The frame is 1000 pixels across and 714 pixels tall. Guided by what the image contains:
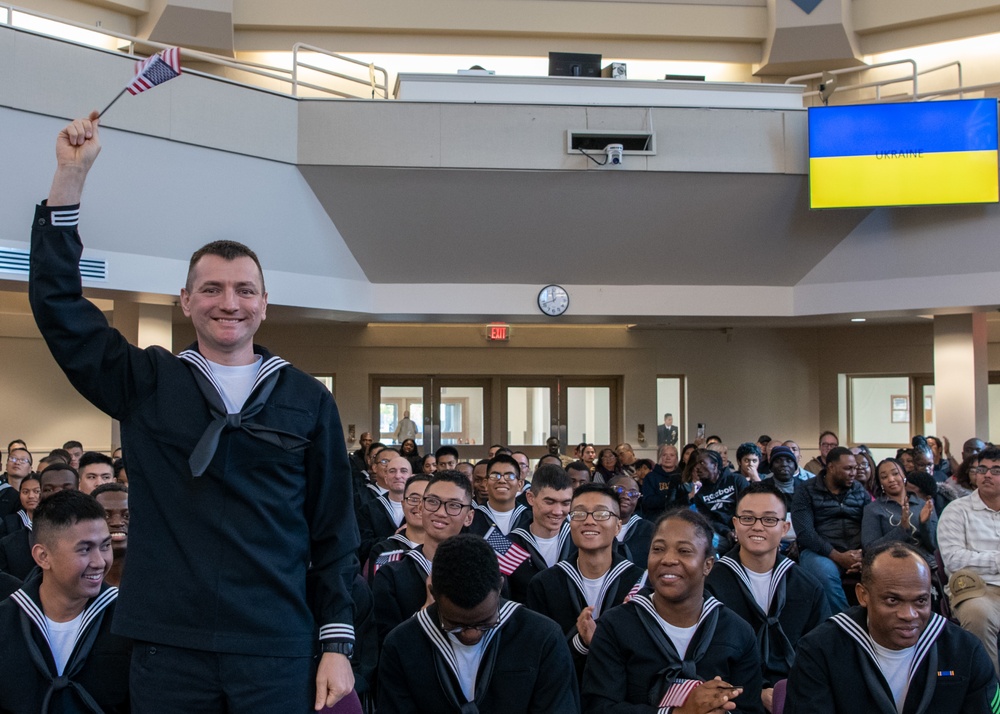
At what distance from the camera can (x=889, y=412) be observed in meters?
15.5

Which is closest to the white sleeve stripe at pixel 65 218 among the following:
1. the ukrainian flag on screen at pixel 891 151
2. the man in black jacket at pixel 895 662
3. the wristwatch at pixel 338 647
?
the wristwatch at pixel 338 647

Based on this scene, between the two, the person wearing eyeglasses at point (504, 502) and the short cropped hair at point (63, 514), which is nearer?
the short cropped hair at point (63, 514)

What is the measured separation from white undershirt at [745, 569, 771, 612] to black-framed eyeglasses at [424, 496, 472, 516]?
1.29m

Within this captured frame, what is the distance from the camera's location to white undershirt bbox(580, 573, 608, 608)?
3.84 m

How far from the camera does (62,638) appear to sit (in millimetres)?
2641

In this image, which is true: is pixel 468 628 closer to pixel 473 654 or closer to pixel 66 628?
pixel 473 654

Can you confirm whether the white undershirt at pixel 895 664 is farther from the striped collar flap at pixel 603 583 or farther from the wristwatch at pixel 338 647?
the wristwatch at pixel 338 647

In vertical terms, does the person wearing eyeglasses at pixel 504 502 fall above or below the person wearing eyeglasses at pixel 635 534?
above

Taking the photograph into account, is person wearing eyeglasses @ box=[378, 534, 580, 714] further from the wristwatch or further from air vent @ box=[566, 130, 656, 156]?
air vent @ box=[566, 130, 656, 156]

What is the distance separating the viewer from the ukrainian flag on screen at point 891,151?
10062mm

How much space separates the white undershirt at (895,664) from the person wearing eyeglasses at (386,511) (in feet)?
11.3

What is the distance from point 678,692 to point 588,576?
3.69ft

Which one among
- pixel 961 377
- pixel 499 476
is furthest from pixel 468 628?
pixel 961 377

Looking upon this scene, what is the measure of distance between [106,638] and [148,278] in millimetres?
6917
